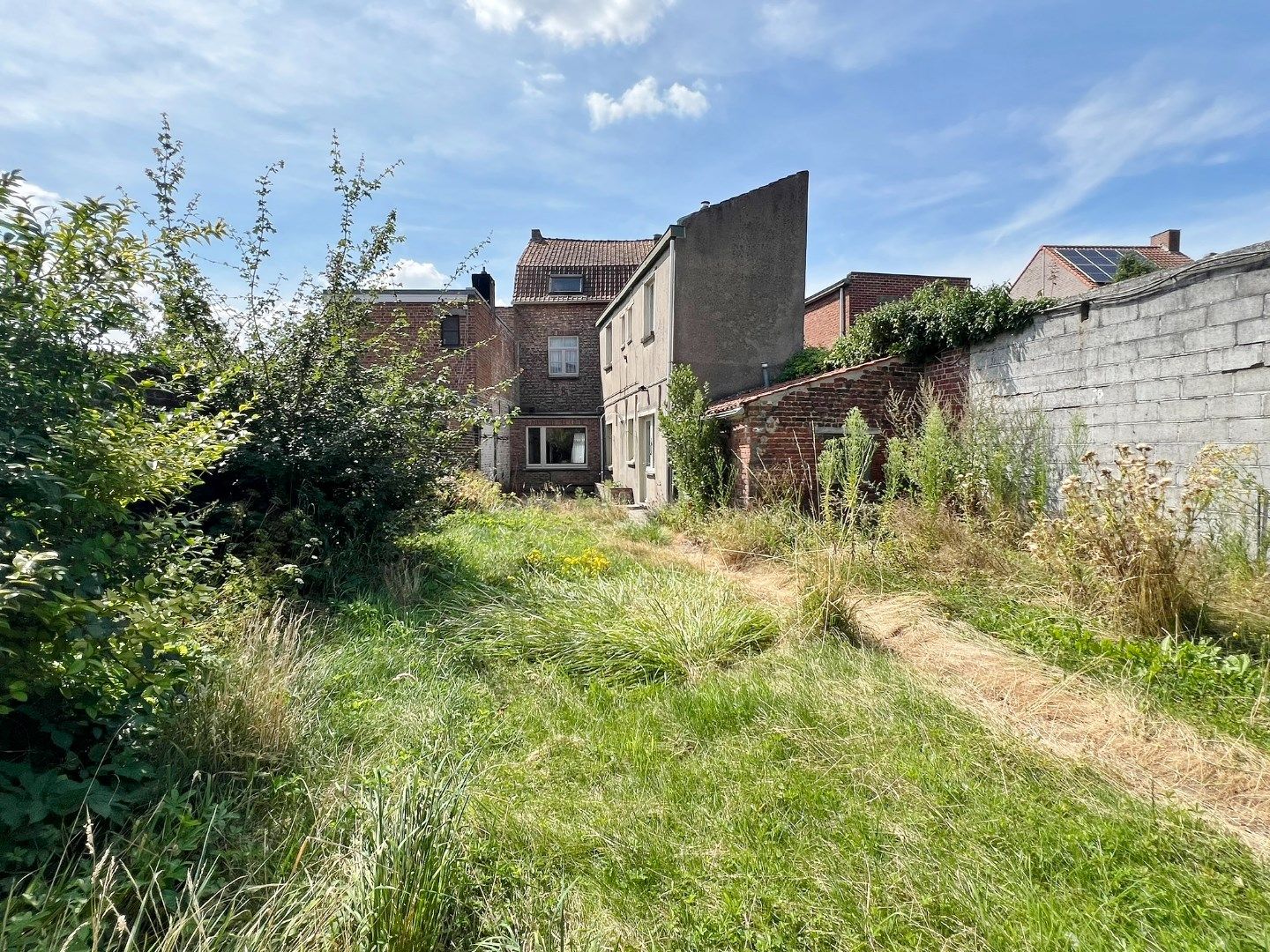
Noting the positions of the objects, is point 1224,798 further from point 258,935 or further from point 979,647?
point 258,935

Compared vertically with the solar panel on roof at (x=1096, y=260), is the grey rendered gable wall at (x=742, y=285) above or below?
below

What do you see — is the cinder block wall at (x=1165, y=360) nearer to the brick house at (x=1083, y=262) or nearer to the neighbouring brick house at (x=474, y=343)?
the neighbouring brick house at (x=474, y=343)

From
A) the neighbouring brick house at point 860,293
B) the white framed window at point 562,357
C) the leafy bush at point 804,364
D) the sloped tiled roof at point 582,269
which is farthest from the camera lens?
the sloped tiled roof at point 582,269

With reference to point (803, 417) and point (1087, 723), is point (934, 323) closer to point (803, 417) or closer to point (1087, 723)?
point (803, 417)

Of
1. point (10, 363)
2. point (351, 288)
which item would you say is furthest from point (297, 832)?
point (351, 288)

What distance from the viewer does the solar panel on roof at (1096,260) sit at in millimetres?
19922

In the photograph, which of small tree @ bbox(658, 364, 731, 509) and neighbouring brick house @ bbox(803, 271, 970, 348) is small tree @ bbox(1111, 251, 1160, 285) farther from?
small tree @ bbox(658, 364, 731, 509)

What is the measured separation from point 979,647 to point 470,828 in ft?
11.9

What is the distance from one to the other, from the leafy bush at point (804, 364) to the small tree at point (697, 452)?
200 cm

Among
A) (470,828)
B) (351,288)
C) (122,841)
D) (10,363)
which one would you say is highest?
(351,288)

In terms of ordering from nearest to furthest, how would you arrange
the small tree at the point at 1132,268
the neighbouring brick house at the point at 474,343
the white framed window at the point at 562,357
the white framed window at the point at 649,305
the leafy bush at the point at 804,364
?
the leafy bush at the point at 804,364
the white framed window at the point at 649,305
the neighbouring brick house at the point at 474,343
the small tree at the point at 1132,268
the white framed window at the point at 562,357

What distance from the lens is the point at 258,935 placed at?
1906 millimetres

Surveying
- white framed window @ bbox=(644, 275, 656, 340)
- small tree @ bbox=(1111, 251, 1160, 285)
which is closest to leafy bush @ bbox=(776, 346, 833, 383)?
white framed window @ bbox=(644, 275, 656, 340)

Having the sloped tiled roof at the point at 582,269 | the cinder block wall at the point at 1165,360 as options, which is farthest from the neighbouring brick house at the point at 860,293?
the cinder block wall at the point at 1165,360
